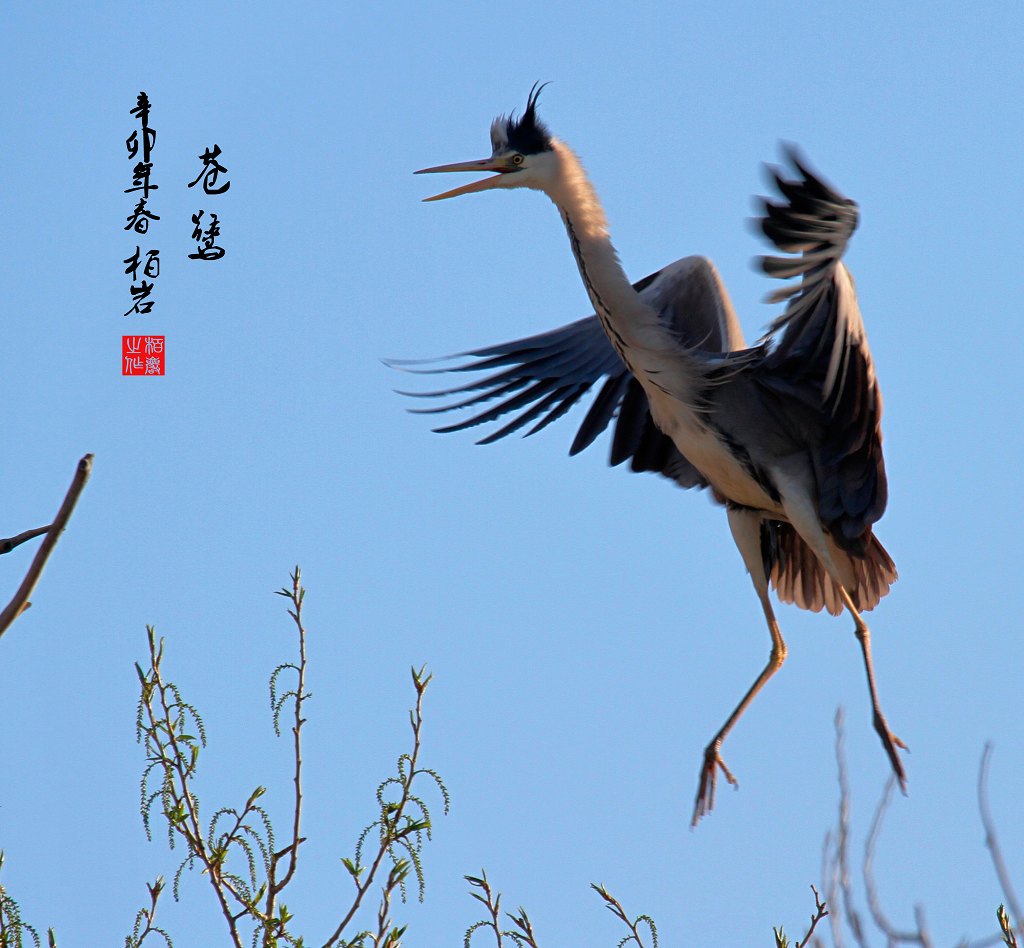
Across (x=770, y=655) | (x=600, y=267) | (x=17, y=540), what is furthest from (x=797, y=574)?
(x=17, y=540)

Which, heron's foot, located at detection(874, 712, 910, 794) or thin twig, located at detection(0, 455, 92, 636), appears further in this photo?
heron's foot, located at detection(874, 712, 910, 794)

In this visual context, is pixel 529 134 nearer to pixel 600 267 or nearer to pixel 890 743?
pixel 600 267

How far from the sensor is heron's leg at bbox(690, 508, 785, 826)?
188 inches

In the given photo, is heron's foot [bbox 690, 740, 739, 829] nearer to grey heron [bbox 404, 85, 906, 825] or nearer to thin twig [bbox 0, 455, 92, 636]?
grey heron [bbox 404, 85, 906, 825]

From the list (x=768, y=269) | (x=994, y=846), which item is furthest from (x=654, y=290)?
(x=994, y=846)

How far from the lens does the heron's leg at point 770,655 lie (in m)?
4.78

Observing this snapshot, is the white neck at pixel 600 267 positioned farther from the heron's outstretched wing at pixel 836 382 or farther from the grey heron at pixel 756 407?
the heron's outstretched wing at pixel 836 382

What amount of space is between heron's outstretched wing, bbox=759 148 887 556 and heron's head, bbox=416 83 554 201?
1040 mm

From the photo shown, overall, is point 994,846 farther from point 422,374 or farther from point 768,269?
point 422,374

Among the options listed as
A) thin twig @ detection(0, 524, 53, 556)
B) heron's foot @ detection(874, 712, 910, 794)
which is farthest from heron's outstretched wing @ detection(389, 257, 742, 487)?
thin twig @ detection(0, 524, 53, 556)

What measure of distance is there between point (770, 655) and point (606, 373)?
134 centimetres

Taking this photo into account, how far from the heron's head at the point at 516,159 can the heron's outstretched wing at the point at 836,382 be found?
1.04 m

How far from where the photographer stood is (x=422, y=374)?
5.96 meters

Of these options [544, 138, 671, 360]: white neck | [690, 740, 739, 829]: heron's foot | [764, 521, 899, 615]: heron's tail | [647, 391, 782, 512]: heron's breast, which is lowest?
[690, 740, 739, 829]: heron's foot
